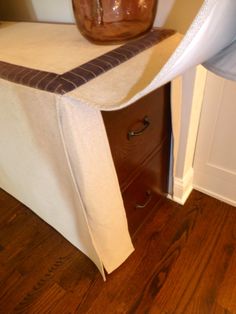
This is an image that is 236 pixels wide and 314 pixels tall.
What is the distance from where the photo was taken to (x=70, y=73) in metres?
0.50

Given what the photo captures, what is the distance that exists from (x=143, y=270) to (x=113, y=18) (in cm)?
94

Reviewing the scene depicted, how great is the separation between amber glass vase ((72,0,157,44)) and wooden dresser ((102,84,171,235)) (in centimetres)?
19

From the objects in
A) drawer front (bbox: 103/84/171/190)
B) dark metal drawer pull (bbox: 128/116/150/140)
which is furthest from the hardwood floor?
dark metal drawer pull (bbox: 128/116/150/140)

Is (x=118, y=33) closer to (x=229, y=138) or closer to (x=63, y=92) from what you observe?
(x=63, y=92)

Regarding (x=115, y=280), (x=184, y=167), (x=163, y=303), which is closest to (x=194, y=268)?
(x=163, y=303)

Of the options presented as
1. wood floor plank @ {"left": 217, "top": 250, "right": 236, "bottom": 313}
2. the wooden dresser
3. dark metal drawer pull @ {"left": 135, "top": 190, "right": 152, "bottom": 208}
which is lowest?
wood floor plank @ {"left": 217, "top": 250, "right": 236, "bottom": 313}

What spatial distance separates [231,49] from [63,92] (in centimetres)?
31

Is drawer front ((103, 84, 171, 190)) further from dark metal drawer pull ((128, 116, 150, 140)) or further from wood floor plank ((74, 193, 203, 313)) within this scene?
wood floor plank ((74, 193, 203, 313))

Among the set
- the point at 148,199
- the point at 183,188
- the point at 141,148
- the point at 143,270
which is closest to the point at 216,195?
the point at 183,188

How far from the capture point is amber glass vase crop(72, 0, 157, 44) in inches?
23.7

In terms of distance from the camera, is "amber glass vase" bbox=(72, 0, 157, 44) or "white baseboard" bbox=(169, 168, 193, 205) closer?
"amber glass vase" bbox=(72, 0, 157, 44)

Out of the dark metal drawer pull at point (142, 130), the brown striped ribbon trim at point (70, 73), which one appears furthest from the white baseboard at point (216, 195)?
the brown striped ribbon trim at point (70, 73)

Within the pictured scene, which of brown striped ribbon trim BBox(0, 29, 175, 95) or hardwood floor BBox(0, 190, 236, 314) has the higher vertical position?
brown striped ribbon trim BBox(0, 29, 175, 95)

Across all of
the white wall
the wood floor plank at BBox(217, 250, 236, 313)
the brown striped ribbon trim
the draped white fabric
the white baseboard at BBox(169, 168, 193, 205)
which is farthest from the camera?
the white baseboard at BBox(169, 168, 193, 205)
